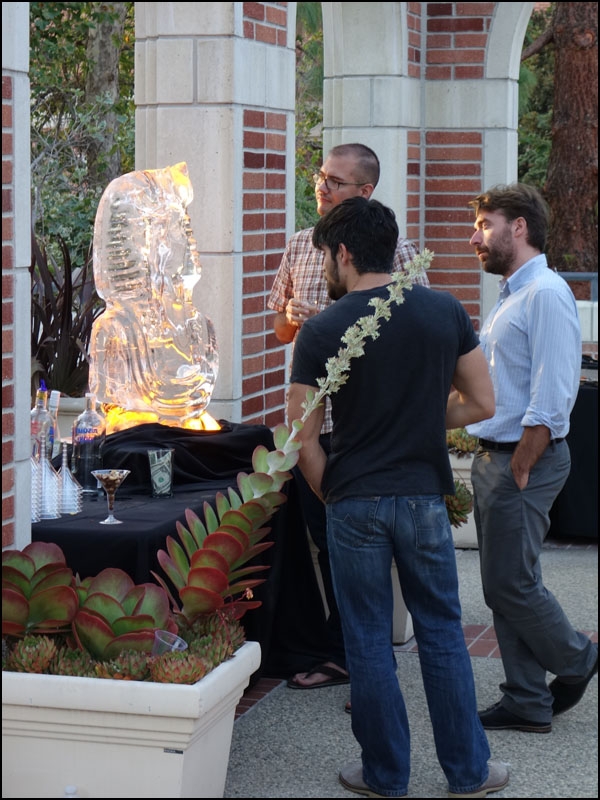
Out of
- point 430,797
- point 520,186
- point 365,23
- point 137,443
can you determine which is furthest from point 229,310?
point 365,23

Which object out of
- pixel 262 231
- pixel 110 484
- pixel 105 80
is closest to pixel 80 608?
pixel 110 484

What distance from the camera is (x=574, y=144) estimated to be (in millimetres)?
17562

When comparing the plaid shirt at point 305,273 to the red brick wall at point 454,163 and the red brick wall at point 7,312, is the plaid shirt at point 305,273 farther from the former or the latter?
the red brick wall at point 454,163

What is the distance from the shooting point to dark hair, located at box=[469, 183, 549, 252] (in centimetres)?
449

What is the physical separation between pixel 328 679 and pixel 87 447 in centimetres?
126

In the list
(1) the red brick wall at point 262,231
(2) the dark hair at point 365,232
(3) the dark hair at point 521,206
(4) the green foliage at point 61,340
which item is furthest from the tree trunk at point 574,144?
(2) the dark hair at point 365,232

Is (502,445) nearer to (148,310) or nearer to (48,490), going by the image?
(148,310)

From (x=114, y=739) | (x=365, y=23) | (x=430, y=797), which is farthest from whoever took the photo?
(x=365, y=23)

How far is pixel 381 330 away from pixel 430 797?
4.53ft

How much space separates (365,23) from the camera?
759 cm

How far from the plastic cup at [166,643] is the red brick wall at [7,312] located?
524 millimetres

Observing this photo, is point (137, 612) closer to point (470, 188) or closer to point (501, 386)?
point (501, 386)

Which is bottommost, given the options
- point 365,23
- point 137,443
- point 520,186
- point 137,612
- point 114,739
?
point 114,739

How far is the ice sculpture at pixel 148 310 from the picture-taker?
473 centimetres
